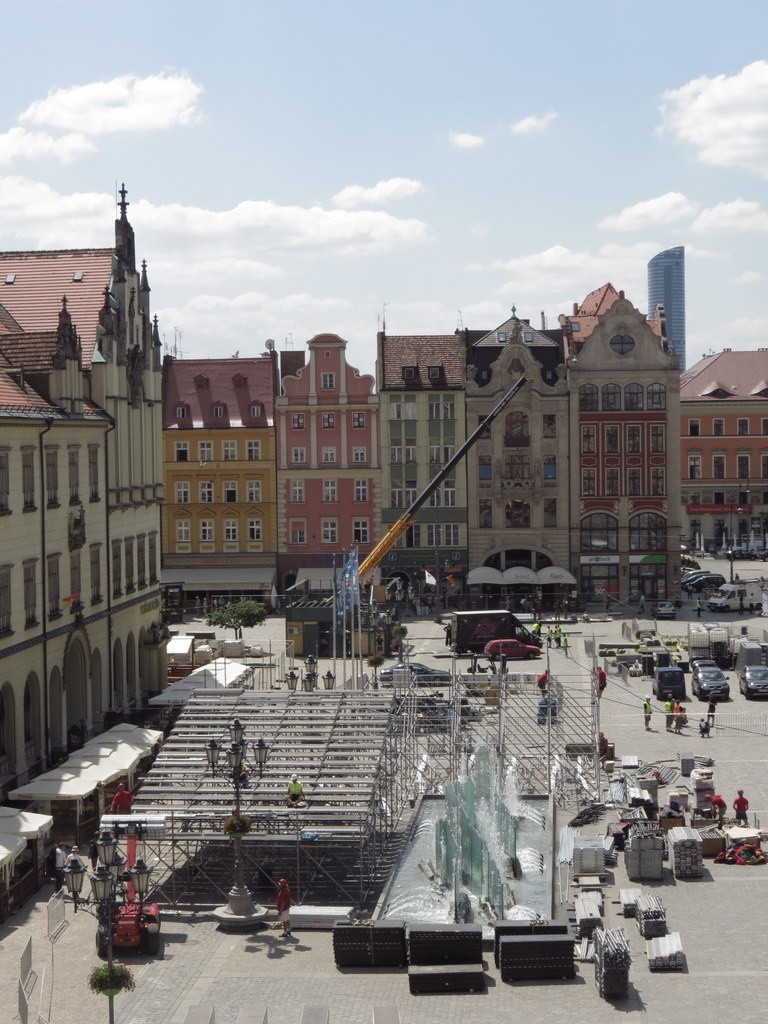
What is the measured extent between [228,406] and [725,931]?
222ft

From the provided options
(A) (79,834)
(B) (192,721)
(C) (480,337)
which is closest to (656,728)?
(B) (192,721)

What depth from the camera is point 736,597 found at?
8856 cm

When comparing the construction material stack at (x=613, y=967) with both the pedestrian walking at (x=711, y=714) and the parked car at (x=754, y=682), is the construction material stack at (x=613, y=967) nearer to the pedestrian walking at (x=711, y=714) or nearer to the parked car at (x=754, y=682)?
the pedestrian walking at (x=711, y=714)

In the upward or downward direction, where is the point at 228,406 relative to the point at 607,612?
upward

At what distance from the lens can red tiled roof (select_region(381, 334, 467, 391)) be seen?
9406 centimetres

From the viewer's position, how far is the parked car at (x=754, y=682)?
6109 cm

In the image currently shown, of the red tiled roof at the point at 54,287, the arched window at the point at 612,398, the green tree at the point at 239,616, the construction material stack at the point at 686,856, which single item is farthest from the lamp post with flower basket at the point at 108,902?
the arched window at the point at 612,398

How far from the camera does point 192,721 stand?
4294 centimetres

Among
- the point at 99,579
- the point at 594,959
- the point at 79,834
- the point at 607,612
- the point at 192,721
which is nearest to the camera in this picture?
the point at 594,959

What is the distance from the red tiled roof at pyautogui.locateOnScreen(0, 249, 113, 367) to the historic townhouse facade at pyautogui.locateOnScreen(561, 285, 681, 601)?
41790 millimetres

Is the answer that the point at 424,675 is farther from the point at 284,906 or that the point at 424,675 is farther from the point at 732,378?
the point at 732,378

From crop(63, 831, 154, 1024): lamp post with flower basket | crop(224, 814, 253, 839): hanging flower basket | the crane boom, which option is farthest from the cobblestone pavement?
the crane boom

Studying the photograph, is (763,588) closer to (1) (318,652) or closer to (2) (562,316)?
(2) (562,316)

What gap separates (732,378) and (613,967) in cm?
10019
